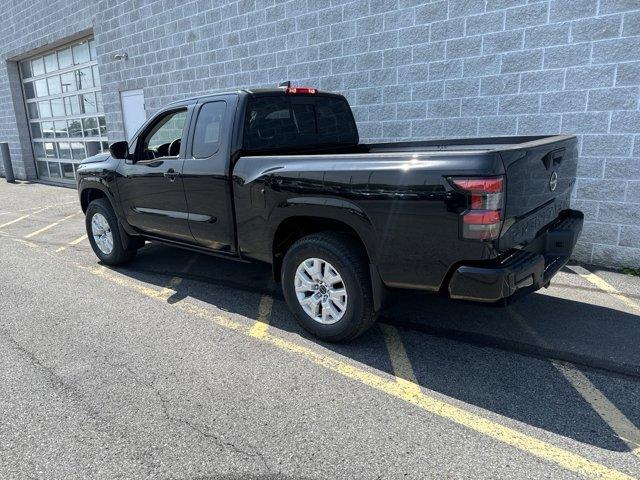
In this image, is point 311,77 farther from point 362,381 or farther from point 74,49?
point 74,49

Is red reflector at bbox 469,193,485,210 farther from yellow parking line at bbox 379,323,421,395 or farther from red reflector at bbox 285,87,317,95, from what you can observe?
red reflector at bbox 285,87,317,95

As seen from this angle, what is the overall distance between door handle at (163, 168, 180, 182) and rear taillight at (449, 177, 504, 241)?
2792 mm

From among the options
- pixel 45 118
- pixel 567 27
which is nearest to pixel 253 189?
pixel 567 27

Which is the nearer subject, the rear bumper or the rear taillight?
the rear taillight

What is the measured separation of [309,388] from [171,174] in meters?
2.58

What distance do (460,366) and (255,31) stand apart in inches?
265

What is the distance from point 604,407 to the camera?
9.03 ft

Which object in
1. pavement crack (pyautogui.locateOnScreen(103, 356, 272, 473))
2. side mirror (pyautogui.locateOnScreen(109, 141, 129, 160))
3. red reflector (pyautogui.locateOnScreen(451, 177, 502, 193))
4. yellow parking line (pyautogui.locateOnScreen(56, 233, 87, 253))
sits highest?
side mirror (pyautogui.locateOnScreen(109, 141, 129, 160))

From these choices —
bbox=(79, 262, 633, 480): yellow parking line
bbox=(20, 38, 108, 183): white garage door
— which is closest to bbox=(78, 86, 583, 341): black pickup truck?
bbox=(79, 262, 633, 480): yellow parking line

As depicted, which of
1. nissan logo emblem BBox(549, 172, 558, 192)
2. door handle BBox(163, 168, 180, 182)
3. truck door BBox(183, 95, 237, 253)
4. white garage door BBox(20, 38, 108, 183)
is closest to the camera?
nissan logo emblem BBox(549, 172, 558, 192)

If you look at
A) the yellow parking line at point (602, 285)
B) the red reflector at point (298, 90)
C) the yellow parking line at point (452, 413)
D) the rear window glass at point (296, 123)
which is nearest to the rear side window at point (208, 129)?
the rear window glass at point (296, 123)

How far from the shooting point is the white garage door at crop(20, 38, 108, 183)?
1277cm

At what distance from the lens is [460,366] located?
326cm

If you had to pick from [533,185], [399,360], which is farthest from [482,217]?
[399,360]
